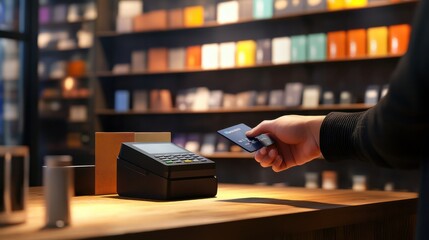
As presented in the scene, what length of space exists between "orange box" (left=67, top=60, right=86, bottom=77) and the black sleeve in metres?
6.55

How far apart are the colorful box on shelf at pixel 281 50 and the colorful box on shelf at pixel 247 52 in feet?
0.78

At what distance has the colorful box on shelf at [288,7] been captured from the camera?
6.11 metres

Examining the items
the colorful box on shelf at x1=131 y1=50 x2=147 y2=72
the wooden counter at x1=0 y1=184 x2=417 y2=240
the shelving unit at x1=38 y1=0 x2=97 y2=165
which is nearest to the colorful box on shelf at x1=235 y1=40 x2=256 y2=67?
the colorful box on shelf at x1=131 y1=50 x2=147 y2=72

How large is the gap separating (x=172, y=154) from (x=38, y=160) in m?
5.26

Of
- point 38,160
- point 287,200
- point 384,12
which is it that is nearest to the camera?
point 287,200

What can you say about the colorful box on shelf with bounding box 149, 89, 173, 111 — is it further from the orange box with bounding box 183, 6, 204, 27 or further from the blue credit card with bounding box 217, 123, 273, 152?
the blue credit card with bounding box 217, 123, 273, 152

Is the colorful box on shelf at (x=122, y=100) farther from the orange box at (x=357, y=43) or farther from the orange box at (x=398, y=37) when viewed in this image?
the orange box at (x=398, y=37)

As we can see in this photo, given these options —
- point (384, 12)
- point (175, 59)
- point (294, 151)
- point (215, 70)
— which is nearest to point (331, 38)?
point (384, 12)

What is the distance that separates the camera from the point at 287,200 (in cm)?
186

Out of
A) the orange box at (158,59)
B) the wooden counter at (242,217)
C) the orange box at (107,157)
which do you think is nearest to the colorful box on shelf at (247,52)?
the orange box at (158,59)

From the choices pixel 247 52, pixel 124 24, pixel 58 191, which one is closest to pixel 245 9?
pixel 247 52

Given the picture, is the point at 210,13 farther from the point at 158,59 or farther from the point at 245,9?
the point at 158,59

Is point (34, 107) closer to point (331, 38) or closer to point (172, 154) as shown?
point (331, 38)

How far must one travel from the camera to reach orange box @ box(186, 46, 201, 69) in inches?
267
